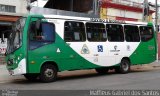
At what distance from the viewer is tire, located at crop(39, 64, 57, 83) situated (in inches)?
640

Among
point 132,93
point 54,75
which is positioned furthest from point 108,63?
point 132,93

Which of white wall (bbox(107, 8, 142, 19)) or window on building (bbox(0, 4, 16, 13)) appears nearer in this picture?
window on building (bbox(0, 4, 16, 13))

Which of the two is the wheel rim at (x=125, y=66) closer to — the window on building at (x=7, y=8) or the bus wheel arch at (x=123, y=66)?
the bus wheel arch at (x=123, y=66)

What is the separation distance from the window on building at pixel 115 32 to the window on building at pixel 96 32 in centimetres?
40

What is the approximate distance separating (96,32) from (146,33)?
14.8ft

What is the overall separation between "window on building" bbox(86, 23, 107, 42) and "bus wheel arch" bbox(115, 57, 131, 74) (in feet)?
6.66

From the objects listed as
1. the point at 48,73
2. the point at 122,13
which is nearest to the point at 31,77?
the point at 48,73

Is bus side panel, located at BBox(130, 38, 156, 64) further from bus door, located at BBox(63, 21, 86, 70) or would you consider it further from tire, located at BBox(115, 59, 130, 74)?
bus door, located at BBox(63, 21, 86, 70)

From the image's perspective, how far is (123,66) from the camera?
20.8 meters

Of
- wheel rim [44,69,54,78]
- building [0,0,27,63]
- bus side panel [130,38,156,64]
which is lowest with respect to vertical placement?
wheel rim [44,69,54,78]

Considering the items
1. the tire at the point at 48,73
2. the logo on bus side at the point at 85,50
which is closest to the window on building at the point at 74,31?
the logo on bus side at the point at 85,50

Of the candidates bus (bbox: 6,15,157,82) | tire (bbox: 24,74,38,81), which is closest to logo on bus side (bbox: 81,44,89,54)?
bus (bbox: 6,15,157,82)

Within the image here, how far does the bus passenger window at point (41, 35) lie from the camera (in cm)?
1594

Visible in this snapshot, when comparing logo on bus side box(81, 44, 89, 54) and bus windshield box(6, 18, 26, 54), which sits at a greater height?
bus windshield box(6, 18, 26, 54)
